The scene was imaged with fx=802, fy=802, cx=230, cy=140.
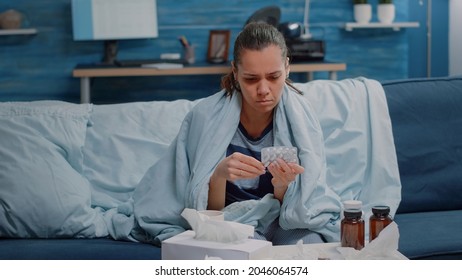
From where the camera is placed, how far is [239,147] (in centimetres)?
214

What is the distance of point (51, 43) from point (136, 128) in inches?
88.8

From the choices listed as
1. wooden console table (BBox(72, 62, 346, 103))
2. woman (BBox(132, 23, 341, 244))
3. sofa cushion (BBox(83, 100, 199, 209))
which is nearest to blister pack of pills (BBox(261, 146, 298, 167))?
woman (BBox(132, 23, 341, 244))

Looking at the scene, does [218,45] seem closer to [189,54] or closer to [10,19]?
[189,54]

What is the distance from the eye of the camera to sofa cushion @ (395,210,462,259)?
211 cm

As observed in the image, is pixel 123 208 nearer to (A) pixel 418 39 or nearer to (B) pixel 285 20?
(B) pixel 285 20

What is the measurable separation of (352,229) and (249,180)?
51cm

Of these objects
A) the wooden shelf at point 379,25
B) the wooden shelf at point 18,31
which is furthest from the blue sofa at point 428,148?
the wooden shelf at point 18,31

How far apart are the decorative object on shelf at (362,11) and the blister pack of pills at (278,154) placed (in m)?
2.88

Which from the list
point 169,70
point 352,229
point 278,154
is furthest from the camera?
point 169,70

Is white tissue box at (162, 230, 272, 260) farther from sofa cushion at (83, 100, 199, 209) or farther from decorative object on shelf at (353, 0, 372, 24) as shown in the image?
decorative object on shelf at (353, 0, 372, 24)

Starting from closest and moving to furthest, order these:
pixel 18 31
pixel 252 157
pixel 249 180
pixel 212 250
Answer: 1. pixel 212 250
2. pixel 252 157
3. pixel 249 180
4. pixel 18 31

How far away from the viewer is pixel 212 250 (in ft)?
5.04

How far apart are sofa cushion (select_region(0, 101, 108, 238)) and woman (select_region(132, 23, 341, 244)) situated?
18 cm

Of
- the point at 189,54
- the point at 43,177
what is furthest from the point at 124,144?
the point at 189,54
